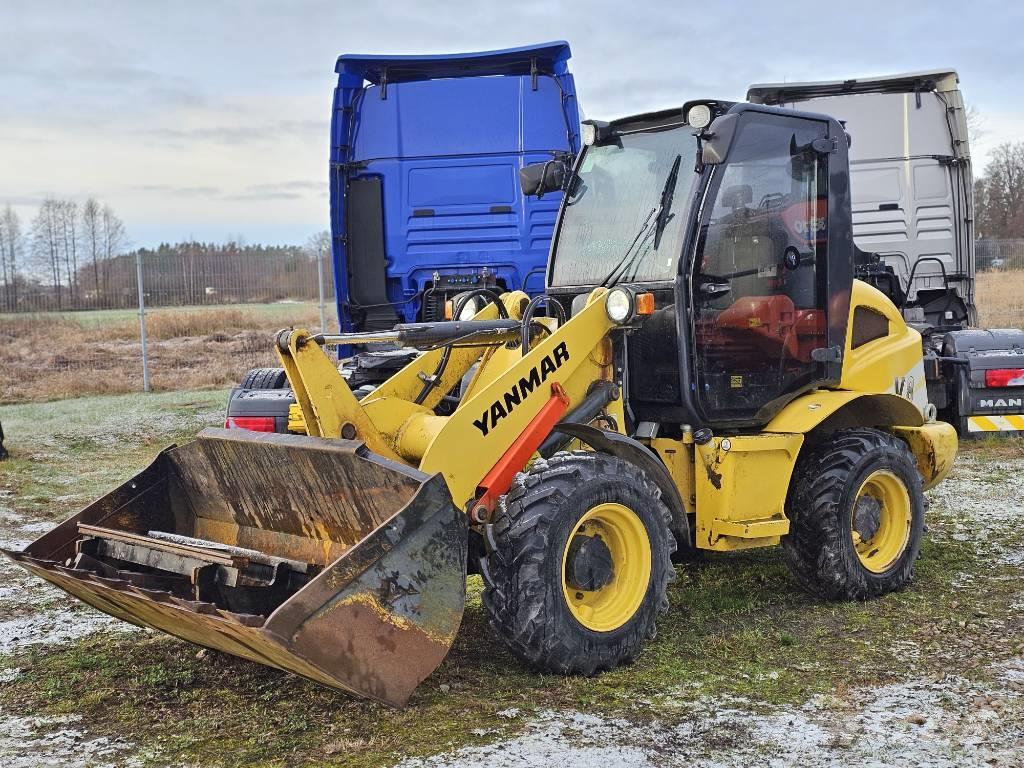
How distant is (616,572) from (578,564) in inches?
10.4

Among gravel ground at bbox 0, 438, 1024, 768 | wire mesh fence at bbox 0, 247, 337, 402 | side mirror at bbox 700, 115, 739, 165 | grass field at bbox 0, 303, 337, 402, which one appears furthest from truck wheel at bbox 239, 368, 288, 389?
grass field at bbox 0, 303, 337, 402

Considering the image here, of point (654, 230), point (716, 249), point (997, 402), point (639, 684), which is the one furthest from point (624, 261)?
point (997, 402)

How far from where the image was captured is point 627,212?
5.41 meters

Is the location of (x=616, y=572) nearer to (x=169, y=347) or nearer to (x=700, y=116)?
(x=700, y=116)

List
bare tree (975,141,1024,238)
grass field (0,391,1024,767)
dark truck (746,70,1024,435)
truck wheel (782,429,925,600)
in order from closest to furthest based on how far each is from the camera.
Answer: grass field (0,391,1024,767)
truck wheel (782,429,925,600)
dark truck (746,70,1024,435)
bare tree (975,141,1024,238)

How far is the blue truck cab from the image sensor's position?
9258 millimetres

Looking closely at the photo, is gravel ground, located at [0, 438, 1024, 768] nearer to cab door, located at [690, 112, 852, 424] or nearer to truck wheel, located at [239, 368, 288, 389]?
cab door, located at [690, 112, 852, 424]

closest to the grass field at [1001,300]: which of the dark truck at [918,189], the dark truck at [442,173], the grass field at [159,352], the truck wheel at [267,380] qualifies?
the dark truck at [918,189]

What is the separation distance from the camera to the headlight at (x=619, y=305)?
4805 millimetres

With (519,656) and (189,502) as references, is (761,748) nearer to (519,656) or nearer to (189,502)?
(519,656)

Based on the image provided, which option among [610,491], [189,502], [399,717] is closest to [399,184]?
[189,502]

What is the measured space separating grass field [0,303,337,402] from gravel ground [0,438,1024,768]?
13.0 meters

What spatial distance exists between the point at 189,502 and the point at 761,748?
2778 mm

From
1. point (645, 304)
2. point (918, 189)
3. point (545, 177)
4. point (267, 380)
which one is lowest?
point (267, 380)
